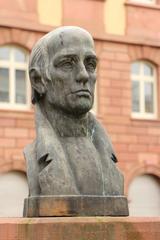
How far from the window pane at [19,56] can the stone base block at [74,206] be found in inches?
547

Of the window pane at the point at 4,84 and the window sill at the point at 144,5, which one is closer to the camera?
the window pane at the point at 4,84

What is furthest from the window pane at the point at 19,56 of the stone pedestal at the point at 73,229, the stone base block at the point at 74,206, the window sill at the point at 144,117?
the stone pedestal at the point at 73,229

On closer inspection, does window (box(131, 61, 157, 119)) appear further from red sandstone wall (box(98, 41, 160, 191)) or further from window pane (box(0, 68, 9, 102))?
window pane (box(0, 68, 9, 102))

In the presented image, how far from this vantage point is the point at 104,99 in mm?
19141

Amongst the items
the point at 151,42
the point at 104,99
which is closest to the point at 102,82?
the point at 104,99

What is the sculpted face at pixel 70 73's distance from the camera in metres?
4.98

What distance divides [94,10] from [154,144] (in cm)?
409

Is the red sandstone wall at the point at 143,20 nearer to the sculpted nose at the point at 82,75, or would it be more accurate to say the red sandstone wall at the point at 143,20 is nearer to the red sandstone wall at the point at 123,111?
the red sandstone wall at the point at 123,111

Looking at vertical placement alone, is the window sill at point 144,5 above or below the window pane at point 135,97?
above

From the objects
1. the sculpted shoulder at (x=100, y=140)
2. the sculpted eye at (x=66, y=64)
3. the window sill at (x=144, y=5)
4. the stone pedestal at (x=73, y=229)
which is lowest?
the stone pedestal at (x=73, y=229)

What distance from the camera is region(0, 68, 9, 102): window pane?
60.1ft

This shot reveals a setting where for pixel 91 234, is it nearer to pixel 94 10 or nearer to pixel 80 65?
pixel 80 65

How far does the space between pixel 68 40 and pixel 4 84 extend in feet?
44.3

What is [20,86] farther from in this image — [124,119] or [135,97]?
[135,97]
